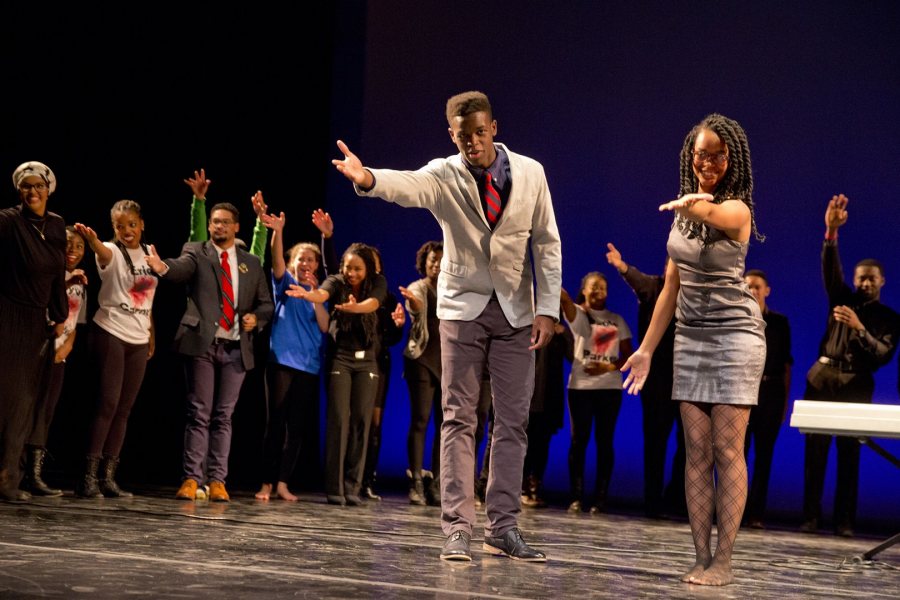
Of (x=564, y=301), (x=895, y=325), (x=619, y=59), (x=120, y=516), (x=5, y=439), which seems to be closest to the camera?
(x=120, y=516)

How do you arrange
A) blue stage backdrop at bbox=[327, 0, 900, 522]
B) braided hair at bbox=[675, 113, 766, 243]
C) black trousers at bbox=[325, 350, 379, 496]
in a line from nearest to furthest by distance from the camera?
1. braided hair at bbox=[675, 113, 766, 243]
2. black trousers at bbox=[325, 350, 379, 496]
3. blue stage backdrop at bbox=[327, 0, 900, 522]

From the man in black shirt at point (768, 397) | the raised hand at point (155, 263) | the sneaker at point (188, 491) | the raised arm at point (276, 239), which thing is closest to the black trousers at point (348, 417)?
the raised arm at point (276, 239)

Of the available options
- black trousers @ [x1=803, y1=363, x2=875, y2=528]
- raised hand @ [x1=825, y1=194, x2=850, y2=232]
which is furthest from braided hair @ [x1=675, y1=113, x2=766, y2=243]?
black trousers @ [x1=803, y1=363, x2=875, y2=528]

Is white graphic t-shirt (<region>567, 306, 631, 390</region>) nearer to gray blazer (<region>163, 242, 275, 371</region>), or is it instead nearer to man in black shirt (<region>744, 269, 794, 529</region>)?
man in black shirt (<region>744, 269, 794, 529</region>)

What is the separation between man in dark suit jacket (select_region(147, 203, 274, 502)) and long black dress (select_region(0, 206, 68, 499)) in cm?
64

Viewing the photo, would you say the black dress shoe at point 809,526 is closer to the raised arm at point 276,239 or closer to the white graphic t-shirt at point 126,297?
the raised arm at point 276,239

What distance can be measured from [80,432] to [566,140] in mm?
4248

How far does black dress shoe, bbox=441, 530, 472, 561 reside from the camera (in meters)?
3.27

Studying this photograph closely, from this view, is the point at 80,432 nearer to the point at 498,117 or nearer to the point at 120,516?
the point at 120,516

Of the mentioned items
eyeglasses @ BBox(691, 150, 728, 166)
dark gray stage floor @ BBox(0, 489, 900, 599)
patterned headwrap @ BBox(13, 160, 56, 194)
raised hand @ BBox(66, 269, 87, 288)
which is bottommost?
dark gray stage floor @ BBox(0, 489, 900, 599)

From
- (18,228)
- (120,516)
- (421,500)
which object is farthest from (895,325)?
(18,228)

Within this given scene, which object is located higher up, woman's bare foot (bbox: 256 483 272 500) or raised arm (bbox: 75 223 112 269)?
raised arm (bbox: 75 223 112 269)

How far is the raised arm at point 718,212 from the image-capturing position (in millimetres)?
2967

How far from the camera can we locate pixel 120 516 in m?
4.21
